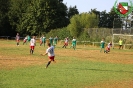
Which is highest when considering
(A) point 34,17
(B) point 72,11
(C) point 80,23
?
(B) point 72,11

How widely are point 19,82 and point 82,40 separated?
45.9 m

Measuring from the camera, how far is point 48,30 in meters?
74.4

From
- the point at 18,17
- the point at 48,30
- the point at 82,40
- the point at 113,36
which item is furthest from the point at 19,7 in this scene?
the point at 113,36

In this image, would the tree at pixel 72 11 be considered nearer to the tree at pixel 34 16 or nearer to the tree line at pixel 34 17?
the tree line at pixel 34 17

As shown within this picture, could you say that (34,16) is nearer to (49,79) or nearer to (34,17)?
(34,17)

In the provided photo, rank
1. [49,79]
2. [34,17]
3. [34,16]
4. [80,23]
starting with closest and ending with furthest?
[49,79] < [80,23] < [34,17] < [34,16]

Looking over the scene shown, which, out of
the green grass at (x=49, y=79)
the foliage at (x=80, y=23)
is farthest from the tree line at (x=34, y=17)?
the green grass at (x=49, y=79)

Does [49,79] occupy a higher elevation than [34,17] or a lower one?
lower

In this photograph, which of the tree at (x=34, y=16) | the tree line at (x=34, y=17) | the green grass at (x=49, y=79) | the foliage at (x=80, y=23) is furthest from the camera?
the tree at (x=34, y=16)

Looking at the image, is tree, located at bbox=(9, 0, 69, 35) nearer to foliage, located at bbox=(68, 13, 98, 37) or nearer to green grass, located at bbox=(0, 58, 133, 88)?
foliage, located at bbox=(68, 13, 98, 37)

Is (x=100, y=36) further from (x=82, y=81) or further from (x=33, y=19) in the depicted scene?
(x=82, y=81)

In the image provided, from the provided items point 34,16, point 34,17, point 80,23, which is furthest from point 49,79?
point 34,16

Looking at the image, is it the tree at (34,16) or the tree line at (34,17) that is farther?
the tree at (34,16)

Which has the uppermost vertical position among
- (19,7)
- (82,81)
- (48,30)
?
(19,7)
